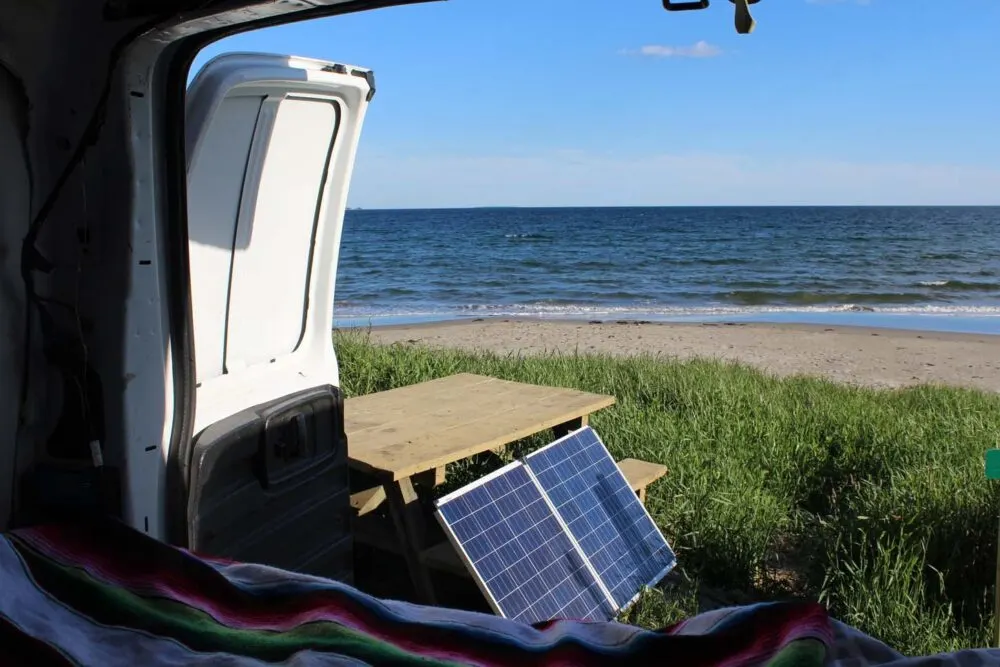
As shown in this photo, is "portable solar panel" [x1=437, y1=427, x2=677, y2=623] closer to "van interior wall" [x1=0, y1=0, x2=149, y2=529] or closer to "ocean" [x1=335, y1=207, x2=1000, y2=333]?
"van interior wall" [x1=0, y1=0, x2=149, y2=529]

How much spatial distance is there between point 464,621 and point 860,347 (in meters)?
14.0

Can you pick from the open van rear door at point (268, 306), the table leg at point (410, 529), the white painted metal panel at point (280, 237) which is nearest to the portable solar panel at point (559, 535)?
the table leg at point (410, 529)

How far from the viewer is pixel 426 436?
13.9ft

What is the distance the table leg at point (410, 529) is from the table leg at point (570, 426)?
1.35 m

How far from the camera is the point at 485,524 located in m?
3.79

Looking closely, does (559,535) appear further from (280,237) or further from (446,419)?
(280,237)

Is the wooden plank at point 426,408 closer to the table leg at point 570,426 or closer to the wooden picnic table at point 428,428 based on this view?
the wooden picnic table at point 428,428

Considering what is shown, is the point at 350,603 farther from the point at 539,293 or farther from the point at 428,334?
the point at 539,293

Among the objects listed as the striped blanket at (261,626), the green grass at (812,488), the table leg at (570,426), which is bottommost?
the green grass at (812,488)

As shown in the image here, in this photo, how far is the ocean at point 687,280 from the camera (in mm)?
22000

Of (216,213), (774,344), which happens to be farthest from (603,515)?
A: (774,344)

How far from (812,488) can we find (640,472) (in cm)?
118

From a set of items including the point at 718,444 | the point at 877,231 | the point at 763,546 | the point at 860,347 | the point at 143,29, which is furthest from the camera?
the point at 877,231

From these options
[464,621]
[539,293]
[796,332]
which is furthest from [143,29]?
[539,293]
